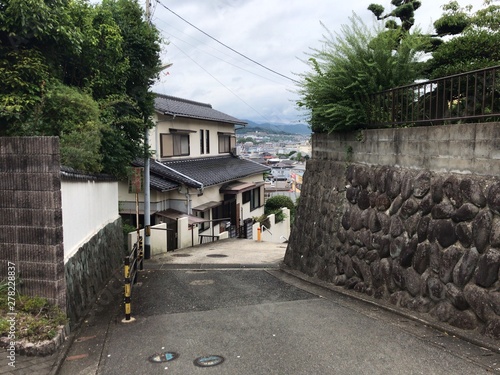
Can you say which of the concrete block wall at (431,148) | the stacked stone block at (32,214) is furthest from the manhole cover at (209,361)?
the concrete block wall at (431,148)

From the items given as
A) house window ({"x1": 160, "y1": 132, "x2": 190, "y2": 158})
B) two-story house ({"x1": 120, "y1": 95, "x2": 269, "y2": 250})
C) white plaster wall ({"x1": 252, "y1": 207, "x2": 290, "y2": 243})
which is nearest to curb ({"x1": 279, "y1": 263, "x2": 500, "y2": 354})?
two-story house ({"x1": 120, "y1": 95, "x2": 269, "y2": 250})

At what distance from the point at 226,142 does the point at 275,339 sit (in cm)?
2399

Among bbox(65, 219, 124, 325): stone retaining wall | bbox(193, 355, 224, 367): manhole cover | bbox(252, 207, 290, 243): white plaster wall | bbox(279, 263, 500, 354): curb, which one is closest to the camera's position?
bbox(193, 355, 224, 367): manhole cover

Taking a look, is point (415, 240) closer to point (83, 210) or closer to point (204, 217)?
point (83, 210)

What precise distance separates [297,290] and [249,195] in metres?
17.5

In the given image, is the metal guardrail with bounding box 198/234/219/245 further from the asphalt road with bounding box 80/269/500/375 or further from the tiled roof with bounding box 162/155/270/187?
the asphalt road with bounding box 80/269/500/375

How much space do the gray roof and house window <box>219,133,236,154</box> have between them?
0.52 m

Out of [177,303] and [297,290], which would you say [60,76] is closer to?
[177,303]

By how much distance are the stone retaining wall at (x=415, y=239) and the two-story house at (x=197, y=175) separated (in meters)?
9.59

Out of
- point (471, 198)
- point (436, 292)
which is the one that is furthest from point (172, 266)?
point (471, 198)

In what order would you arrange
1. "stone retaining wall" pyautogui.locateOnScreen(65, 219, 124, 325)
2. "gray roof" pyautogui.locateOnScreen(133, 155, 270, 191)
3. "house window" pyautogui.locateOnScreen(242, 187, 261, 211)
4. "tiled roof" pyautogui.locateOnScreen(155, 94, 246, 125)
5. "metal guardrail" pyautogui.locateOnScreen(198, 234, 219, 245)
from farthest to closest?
"house window" pyautogui.locateOnScreen(242, 187, 261, 211), "tiled roof" pyautogui.locateOnScreen(155, 94, 246, 125), "metal guardrail" pyautogui.locateOnScreen(198, 234, 219, 245), "gray roof" pyautogui.locateOnScreen(133, 155, 270, 191), "stone retaining wall" pyautogui.locateOnScreen(65, 219, 124, 325)

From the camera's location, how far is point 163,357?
5.16 metres

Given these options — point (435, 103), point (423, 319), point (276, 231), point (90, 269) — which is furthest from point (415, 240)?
point (276, 231)

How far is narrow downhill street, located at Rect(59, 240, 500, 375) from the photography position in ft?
15.9
